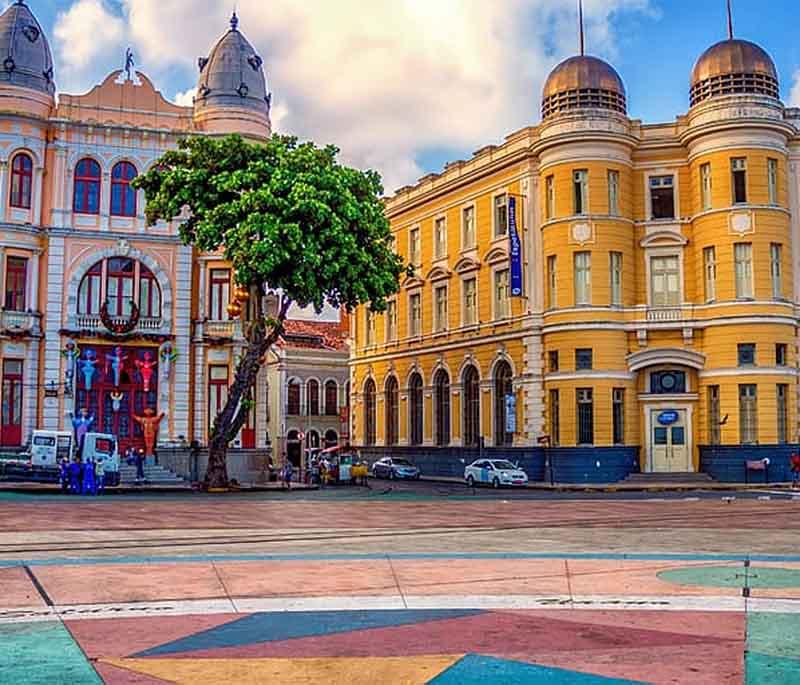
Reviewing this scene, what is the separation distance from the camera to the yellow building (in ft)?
150

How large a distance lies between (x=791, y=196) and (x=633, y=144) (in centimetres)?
727

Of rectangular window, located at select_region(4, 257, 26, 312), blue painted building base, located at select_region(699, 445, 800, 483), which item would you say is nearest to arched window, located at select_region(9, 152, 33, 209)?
rectangular window, located at select_region(4, 257, 26, 312)

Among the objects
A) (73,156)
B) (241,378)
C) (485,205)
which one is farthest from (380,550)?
(485,205)

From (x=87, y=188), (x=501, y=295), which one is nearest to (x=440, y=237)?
(x=501, y=295)

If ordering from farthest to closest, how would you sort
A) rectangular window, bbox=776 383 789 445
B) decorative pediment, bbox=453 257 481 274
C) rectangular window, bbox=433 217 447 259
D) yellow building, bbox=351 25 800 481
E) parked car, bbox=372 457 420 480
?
rectangular window, bbox=433 217 447 259, parked car, bbox=372 457 420 480, decorative pediment, bbox=453 257 481 274, yellow building, bbox=351 25 800 481, rectangular window, bbox=776 383 789 445

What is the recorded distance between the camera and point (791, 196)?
47.3 m

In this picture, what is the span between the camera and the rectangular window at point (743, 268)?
150 ft

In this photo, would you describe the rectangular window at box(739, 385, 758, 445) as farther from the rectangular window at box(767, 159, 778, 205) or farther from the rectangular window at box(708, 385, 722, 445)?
the rectangular window at box(767, 159, 778, 205)

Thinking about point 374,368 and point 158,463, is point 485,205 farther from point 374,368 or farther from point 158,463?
point 158,463

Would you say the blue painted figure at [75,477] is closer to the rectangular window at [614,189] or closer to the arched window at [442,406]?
the arched window at [442,406]

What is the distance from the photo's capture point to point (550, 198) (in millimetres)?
49156

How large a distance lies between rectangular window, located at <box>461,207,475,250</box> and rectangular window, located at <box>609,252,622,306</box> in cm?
944

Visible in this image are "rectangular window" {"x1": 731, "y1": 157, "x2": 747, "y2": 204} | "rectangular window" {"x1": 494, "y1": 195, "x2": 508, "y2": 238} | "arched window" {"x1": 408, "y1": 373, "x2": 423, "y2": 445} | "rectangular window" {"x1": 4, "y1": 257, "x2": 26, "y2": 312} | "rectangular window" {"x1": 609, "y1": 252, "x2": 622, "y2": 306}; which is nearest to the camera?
"rectangular window" {"x1": 4, "y1": 257, "x2": 26, "y2": 312}

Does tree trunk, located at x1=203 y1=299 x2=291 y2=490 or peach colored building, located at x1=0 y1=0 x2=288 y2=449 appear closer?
tree trunk, located at x1=203 y1=299 x2=291 y2=490
